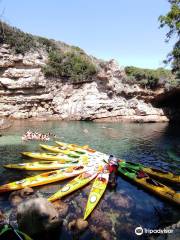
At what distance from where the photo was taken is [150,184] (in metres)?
11.0

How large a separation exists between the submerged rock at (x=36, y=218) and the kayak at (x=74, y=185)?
1880mm

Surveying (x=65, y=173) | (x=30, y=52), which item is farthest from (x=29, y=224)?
(x=30, y=52)

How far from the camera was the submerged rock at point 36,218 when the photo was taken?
7.30 m

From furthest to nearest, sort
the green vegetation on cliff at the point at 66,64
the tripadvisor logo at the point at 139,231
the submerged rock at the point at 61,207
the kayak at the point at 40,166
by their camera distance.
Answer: the green vegetation on cliff at the point at 66,64
the kayak at the point at 40,166
the submerged rock at the point at 61,207
the tripadvisor logo at the point at 139,231

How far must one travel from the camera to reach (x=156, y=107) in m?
41.2

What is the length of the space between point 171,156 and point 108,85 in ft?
72.5

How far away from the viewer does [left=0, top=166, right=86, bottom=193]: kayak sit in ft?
34.9

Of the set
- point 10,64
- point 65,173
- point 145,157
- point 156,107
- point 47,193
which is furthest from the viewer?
point 156,107

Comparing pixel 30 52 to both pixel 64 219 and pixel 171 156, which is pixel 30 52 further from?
pixel 64 219

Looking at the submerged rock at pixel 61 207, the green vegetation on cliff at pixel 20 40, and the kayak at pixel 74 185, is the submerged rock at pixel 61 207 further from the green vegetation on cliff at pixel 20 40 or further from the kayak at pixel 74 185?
the green vegetation on cliff at pixel 20 40

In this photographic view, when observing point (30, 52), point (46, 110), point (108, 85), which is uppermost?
point (30, 52)

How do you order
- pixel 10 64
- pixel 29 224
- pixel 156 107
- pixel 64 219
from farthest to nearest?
1. pixel 156 107
2. pixel 10 64
3. pixel 64 219
4. pixel 29 224

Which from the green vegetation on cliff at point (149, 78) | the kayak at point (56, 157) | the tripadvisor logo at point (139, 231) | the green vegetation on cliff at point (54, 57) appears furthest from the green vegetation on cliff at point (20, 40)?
the tripadvisor logo at point (139, 231)

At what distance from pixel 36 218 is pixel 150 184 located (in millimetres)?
5794
